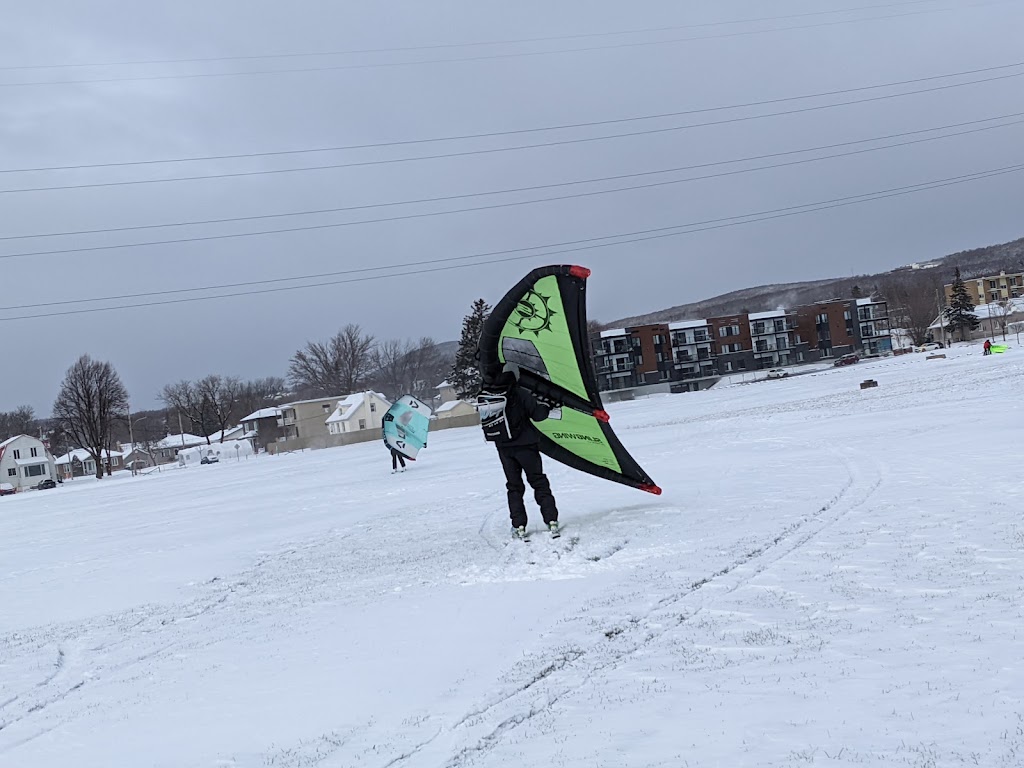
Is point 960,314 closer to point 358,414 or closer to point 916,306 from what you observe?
point 916,306

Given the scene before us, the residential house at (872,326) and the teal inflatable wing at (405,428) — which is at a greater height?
the residential house at (872,326)

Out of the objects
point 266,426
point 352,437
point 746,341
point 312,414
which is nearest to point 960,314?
point 746,341

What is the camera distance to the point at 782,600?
235 inches

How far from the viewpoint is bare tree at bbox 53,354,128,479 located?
3418 inches

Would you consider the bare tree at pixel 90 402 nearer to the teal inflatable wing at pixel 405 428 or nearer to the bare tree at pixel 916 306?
the teal inflatable wing at pixel 405 428

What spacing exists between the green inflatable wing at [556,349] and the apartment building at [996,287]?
173m

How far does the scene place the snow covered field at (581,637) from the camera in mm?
4078

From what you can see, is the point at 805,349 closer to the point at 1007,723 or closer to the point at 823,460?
the point at 823,460

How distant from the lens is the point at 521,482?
9.89 m

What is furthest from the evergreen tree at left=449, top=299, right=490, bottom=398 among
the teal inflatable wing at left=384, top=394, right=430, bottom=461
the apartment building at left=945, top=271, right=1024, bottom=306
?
the apartment building at left=945, top=271, right=1024, bottom=306

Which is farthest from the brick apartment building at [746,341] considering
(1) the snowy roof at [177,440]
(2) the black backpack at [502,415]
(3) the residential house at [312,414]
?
(2) the black backpack at [502,415]

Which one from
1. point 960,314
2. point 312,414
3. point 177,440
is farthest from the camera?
point 177,440

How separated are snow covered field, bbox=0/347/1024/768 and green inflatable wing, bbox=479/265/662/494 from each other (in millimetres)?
1056

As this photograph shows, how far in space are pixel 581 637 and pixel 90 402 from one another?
92.5 metres
